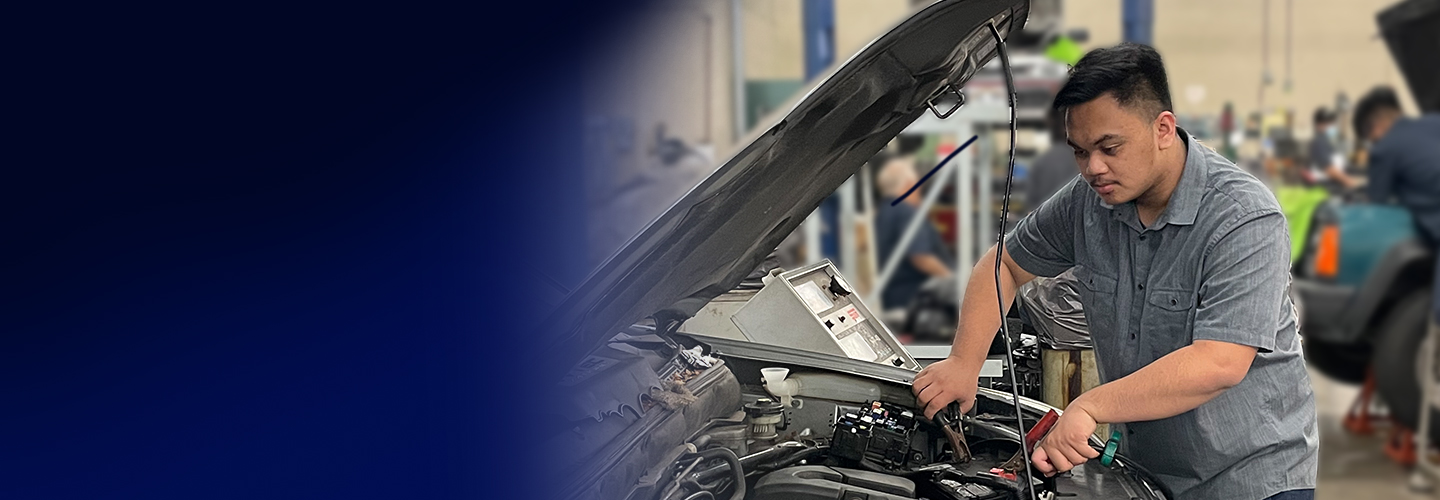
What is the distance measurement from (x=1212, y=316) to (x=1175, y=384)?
0.43 feet

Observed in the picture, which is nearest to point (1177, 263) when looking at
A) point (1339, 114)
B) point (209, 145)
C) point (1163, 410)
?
point (1163, 410)

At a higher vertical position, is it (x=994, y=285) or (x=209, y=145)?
(x=209, y=145)

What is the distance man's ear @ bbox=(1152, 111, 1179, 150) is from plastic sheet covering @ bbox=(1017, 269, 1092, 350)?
1.99 feet

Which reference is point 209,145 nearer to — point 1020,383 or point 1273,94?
point 1020,383

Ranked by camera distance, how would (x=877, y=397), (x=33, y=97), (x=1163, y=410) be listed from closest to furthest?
(x=33, y=97)
(x=1163, y=410)
(x=877, y=397)

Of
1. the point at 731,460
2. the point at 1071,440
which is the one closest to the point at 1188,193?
the point at 1071,440

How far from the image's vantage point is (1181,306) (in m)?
1.74

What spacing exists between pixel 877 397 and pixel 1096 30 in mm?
9353

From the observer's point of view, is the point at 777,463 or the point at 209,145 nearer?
the point at 209,145

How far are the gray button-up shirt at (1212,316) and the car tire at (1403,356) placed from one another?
3.74 metres

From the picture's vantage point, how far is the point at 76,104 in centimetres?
82

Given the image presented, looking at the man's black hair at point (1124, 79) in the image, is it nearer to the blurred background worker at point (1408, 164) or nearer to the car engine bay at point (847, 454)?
the car engine bay at point (847, 454)

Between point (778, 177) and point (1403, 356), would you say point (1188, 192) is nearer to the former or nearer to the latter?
point (778, 177)

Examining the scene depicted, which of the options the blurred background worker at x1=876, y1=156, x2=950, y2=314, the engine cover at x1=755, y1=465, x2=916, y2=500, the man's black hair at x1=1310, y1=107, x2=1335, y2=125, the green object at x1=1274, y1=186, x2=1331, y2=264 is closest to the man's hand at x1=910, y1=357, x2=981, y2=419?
the engine cover at x1=755, y1=465, x2=916, y2=500
